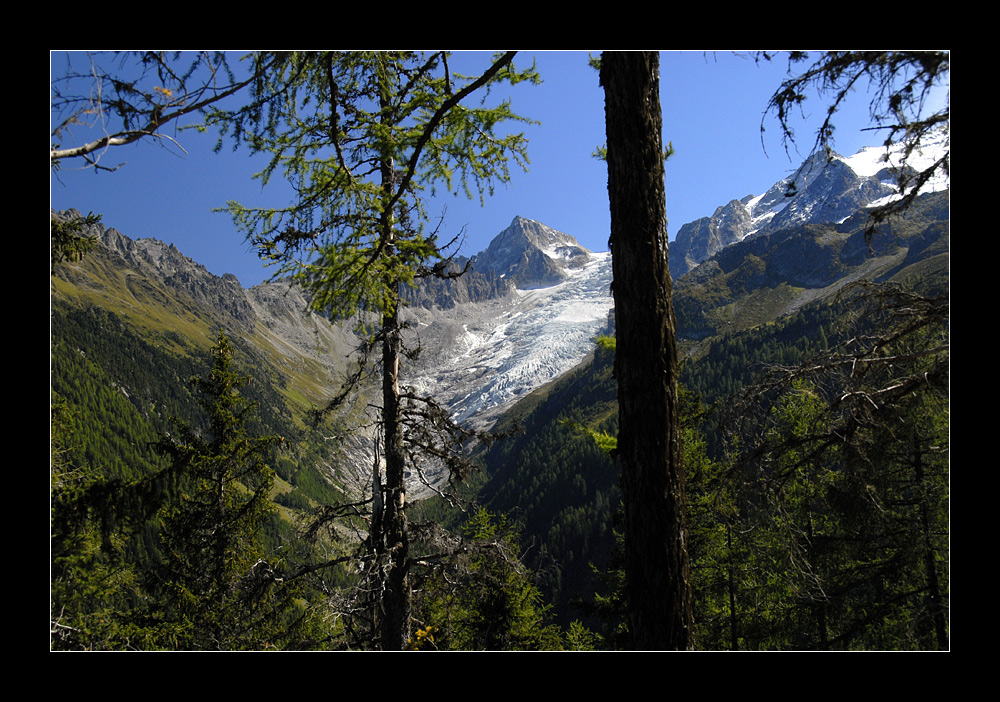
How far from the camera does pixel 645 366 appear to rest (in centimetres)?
289

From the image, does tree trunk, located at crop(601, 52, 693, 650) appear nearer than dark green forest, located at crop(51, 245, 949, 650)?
Yes

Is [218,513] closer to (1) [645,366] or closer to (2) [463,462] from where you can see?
(2) [463,462]

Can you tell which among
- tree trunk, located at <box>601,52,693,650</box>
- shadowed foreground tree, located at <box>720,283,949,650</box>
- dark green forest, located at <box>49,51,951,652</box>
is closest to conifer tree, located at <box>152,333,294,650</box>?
dark green forest, located at <box>49,51,951,652</box>

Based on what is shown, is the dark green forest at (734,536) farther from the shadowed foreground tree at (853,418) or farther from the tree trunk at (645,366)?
the tree trunk at (645,366)

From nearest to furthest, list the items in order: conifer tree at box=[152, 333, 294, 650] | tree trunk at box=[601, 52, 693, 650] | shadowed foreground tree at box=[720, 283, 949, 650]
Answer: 1. tree trunk at box=[601, 52, 693, 650]
2. shadowed foreground tree at box=[720, 283, 949, 650]
3. conifer tree at box=[152, 333, 294, 650]

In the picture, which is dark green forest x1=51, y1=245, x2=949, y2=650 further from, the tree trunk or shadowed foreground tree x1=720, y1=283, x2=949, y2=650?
the tree trunk

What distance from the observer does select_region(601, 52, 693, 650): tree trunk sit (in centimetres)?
279

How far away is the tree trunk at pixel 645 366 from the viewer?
2.79 metres

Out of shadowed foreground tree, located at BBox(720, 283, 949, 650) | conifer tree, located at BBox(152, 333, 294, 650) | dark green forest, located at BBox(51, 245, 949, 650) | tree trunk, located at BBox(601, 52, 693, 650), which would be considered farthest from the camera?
conifer tree, located at BBox(152, 333, 294, 650)

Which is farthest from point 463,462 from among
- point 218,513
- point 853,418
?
point 218,513

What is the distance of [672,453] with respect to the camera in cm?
286
